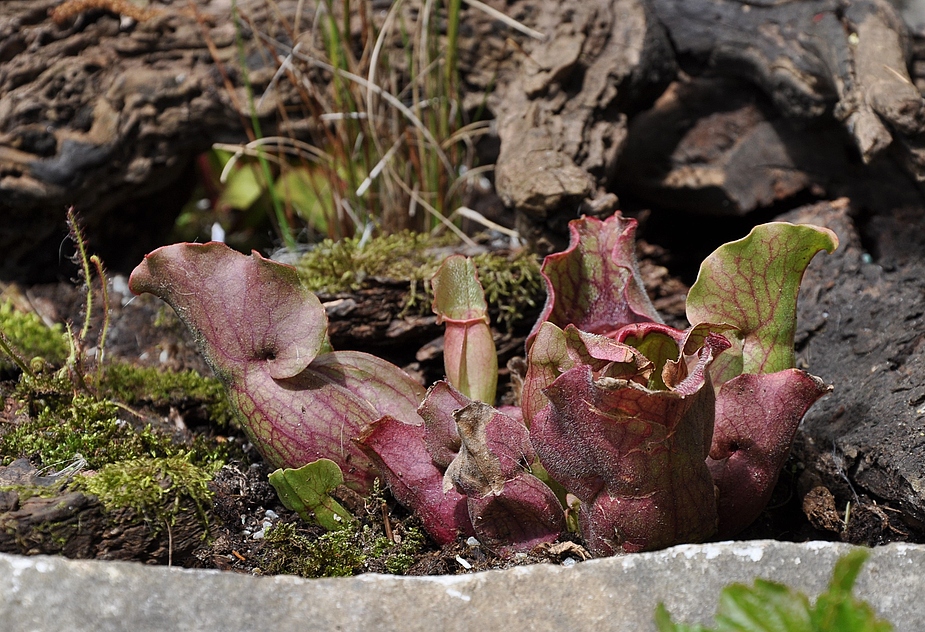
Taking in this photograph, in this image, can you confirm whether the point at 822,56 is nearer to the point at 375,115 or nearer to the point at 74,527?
the point at 375,115

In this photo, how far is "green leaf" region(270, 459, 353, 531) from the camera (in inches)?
52.5

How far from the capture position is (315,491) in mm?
1365

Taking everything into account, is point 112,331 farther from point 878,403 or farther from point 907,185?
point 907,185

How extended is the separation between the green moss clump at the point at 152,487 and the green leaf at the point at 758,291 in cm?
97

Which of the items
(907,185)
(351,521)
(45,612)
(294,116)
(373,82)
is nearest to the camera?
(45,612)

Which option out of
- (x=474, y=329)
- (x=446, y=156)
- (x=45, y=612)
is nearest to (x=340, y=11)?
(x=446, y=156)

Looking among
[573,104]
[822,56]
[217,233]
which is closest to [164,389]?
[217,233]

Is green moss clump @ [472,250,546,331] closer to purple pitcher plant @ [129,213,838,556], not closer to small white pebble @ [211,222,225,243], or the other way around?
purple pitcher plant @ [129,213,838,556]

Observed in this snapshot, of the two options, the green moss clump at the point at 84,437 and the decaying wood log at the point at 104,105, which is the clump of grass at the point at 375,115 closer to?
the decaying wood log at the point at 104,105

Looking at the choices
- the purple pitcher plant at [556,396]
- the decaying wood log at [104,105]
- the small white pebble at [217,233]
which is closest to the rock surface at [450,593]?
the purple pitcher plant at [556,396]

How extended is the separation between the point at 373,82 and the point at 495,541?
160 cm

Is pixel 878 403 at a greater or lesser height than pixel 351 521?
greater

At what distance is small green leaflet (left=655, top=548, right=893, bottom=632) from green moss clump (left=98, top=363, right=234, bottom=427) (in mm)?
1244

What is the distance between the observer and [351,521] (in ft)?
4.60
